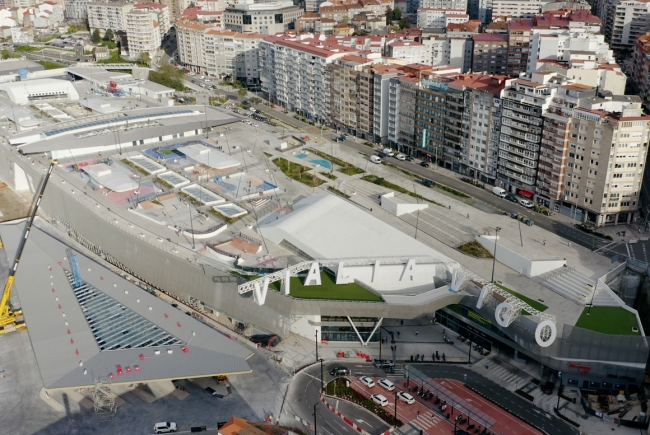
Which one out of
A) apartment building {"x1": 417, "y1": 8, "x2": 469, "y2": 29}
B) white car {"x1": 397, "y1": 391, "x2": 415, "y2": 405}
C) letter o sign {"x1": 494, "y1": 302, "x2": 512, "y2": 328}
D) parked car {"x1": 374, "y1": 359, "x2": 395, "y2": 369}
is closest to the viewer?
white car {"x1": 397, "y1": 391, "x2": 415, "y2": 405}

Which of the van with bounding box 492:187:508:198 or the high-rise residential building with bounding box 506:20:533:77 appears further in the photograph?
the high-rise residential building with bounding box 506:20:533:77

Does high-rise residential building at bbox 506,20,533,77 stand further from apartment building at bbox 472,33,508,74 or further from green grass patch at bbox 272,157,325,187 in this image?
green grass patch at bbox 272,157,325,187

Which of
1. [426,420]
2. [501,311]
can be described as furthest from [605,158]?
[426,420]

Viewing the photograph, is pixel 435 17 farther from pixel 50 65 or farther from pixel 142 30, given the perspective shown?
pixel 50 65

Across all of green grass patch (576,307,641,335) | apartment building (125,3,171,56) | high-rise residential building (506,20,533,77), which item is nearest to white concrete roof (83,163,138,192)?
green grass patch (576,307,641,335)

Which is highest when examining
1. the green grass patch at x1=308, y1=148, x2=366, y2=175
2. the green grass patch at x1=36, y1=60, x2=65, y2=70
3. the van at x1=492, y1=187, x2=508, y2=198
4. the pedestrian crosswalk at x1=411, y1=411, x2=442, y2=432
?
the green grass patch at x1=36, y1=60, x2=65, y2=70

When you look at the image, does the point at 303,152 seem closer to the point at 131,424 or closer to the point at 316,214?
the point at 316,214
